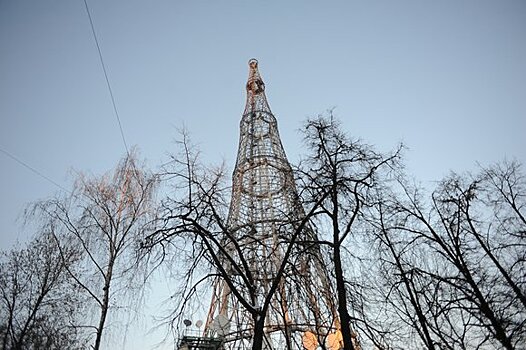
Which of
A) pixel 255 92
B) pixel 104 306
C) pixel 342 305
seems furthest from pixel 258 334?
pixel 255 92

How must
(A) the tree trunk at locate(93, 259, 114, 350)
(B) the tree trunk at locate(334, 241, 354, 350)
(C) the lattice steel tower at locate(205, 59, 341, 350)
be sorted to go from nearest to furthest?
1. (B) the tree trunk at locate(334, 241, 354, 350)
2. (C) the lattice steel tower at locate(205, 59, 341, 350)
3. (A) the tree trunk at locate(93, 259, 114, 350)

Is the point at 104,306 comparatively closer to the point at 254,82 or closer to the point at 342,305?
the point at 342,305

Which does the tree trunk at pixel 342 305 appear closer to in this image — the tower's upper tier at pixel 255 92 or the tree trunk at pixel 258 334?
the tree trunk at pixel 258 334

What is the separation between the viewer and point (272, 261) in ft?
23.8

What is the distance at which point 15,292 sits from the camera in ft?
43.0

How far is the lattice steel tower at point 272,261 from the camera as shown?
660 centimetres

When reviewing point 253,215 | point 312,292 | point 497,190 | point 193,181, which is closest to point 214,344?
point 253,215

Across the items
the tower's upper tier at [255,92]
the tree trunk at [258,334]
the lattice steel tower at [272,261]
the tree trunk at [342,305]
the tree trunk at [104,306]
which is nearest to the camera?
the tree trunk at [342,305]

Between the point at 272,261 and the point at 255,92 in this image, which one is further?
the point at 255,92

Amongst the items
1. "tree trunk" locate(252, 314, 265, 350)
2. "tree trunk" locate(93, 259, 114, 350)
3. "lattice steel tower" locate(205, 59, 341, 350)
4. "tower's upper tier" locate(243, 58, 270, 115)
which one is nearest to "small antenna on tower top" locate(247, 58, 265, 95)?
"tower's upper tier" locate(243, 58, 270, 115)

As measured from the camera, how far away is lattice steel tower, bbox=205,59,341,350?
260 inches

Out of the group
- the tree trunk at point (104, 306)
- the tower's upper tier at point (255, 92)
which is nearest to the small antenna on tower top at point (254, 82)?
the tower's upper tier at point (255, 92)

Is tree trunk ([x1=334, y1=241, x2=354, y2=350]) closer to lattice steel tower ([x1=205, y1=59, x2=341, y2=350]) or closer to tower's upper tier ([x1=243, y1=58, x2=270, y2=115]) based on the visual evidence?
lattice steel tower ([x1=205, y1=59, x2=341, y2=350])

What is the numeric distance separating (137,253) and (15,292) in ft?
34.7
